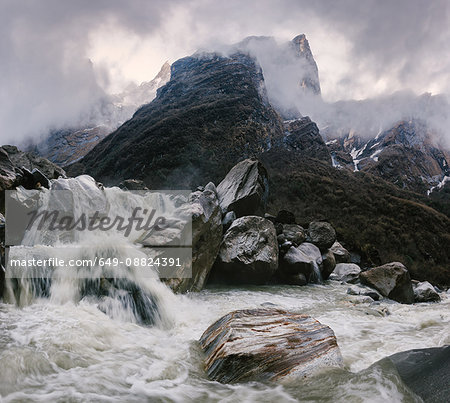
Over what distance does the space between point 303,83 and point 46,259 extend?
5970 inches

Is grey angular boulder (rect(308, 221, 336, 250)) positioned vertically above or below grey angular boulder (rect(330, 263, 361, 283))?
above

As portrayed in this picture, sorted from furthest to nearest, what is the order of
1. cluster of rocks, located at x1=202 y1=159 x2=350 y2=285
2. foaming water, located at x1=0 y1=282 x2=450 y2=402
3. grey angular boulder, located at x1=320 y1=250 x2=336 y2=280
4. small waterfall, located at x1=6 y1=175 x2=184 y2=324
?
grey angular boulder, located at x1=320 y1=250 x2=336 y2=280
cluster of rocks, located at x1=202 y1=159 x2=350 y2=285
small waterfall, located at x1=6 y1=175 x2=184 y2=324
foaming water, located at x1=0 y1=282 x2=450 y2=402

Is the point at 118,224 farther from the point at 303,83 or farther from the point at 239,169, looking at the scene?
the point at 303,83

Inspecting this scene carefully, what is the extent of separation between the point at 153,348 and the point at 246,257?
6873mm

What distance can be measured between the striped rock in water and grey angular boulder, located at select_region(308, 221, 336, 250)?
11.2 m

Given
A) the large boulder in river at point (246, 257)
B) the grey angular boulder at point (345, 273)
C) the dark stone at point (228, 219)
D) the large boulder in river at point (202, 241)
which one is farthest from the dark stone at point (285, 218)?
the large boulder in river at point (202, 241)

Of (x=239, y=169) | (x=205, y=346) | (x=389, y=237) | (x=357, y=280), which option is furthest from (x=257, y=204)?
(x=389, y=237)

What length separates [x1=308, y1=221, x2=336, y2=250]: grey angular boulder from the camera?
15479mm

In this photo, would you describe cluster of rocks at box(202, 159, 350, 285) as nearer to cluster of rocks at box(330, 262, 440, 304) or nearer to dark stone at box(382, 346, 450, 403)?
cluster of rocks at box(330, 262, 440, 304)

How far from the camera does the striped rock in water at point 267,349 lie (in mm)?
3818

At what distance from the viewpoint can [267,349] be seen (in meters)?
3.96

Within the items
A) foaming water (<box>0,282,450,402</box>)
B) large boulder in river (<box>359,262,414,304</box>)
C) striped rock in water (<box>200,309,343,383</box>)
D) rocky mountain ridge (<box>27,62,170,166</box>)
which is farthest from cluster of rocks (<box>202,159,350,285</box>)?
rocky mountain ridge (<box>27,62,170,166</box>)

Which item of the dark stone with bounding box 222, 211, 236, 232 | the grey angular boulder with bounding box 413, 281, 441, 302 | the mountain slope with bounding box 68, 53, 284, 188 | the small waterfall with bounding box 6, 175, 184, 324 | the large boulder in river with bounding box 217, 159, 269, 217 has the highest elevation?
the mountain slope with bounding box 68, 53, 284, 188

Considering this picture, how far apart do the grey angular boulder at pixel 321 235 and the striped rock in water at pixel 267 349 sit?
11177mm
